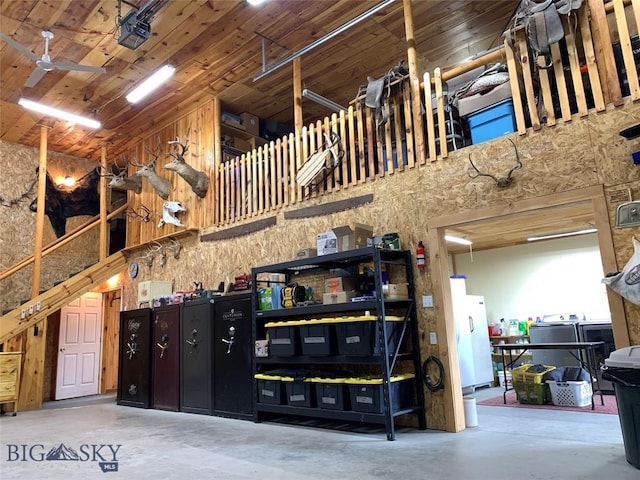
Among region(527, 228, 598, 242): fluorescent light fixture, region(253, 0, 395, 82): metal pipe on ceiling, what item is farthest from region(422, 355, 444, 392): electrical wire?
region(527, 228, 598, 242): fluorescent light fixture

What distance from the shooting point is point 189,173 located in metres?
7.83

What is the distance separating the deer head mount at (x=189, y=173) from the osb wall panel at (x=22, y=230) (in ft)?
12.7

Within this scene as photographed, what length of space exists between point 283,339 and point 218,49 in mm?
4287

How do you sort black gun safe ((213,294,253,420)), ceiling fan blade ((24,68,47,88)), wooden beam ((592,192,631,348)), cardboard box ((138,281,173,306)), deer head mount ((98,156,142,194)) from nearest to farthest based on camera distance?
wooden beam ((592,192,631,348)), ceiling fan blade ((24,68,47,88)), black gun safe ((213,294,253,420)), cardboard box ((138,281,173,306)), deer head mount ((98,156,142,194))

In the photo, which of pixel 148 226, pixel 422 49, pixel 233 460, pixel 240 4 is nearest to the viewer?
pixel 233 460

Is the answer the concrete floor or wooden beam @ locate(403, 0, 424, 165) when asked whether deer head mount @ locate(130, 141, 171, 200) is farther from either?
wooden beam @ locate(403, 0, 424, 165)

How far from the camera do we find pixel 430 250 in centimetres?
522

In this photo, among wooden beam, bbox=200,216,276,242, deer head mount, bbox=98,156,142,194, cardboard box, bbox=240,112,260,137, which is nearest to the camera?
wooden beam, bbox=200,216,276,242

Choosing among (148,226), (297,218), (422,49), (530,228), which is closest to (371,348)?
(297,218)

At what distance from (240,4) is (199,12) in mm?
548

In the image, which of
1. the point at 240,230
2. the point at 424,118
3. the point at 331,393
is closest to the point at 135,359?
the point at 240,230

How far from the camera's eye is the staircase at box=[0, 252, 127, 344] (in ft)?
25.0

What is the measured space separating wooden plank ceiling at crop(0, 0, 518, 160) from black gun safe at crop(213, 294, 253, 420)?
143 inches

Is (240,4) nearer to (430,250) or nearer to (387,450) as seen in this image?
(430,250)
